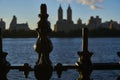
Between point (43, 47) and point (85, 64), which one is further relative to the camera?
point (85, 64)

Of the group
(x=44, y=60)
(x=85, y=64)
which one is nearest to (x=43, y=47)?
(x=44, y=60)

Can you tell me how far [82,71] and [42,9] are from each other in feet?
4.17

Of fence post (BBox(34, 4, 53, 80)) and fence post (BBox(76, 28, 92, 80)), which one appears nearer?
fence post (BBox(34, 4, 53, 80))

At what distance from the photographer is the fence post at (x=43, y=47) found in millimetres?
6051

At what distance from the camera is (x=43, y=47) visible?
604cm

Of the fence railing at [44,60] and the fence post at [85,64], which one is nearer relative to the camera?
the fence railing at [44,60]

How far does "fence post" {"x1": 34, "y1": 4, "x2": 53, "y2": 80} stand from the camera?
6.05m

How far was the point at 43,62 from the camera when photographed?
6.08 m

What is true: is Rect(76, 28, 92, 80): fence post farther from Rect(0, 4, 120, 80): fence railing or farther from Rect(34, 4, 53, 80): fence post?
Rect(34, 4, 53, 80): fence post

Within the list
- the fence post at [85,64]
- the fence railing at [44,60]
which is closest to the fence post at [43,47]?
the fence railing at [44,60]

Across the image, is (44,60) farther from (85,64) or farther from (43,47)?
(85,64)

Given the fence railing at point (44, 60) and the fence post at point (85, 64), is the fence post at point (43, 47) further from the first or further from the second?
the fence post at point (85, 64)

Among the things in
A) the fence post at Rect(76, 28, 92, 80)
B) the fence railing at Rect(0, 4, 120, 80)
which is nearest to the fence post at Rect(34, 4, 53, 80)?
the fence railing at Rect(0, 4, 120, 80)

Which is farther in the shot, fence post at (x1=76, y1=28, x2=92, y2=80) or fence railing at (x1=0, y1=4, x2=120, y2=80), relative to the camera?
fence post at (x1=76, y1=28, x2=92, y2=80)
